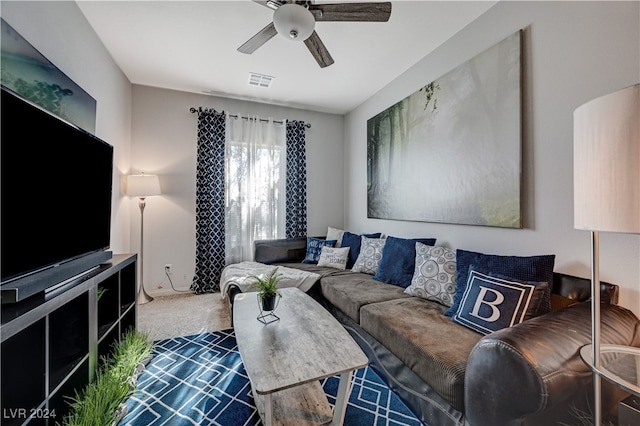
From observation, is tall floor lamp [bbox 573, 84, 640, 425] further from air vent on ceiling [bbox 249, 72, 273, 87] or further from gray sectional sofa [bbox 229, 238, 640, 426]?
air vent on ceiling [bbox 249, 72, 273, 87]

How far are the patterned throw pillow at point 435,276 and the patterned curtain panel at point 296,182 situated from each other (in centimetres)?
215

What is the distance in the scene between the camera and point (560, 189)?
5.41 feet

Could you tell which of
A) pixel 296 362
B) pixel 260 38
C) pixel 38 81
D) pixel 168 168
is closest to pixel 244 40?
pixel 260 38

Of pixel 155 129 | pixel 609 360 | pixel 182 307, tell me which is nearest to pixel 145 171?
pixel 155 129

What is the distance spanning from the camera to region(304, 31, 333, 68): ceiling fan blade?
6.46 feet

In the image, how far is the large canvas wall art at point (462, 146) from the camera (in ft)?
6.26

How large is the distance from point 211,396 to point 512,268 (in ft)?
6.63

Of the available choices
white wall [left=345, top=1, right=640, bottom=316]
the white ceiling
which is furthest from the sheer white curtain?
white wall [left=345, top=1, right=640, bottom=316]

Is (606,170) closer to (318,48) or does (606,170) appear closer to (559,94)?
(559,94)

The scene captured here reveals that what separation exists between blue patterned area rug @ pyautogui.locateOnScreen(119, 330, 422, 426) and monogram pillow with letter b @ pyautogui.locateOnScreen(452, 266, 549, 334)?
0.66 meters

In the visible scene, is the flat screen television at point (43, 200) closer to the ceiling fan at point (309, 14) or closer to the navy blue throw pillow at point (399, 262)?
the ceiling fan at point (309, 14)

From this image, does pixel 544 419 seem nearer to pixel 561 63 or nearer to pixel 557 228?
pixel 557 228

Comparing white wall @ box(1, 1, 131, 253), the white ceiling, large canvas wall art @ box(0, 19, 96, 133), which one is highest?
the white ceiling

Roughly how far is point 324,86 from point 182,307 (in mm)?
3239
